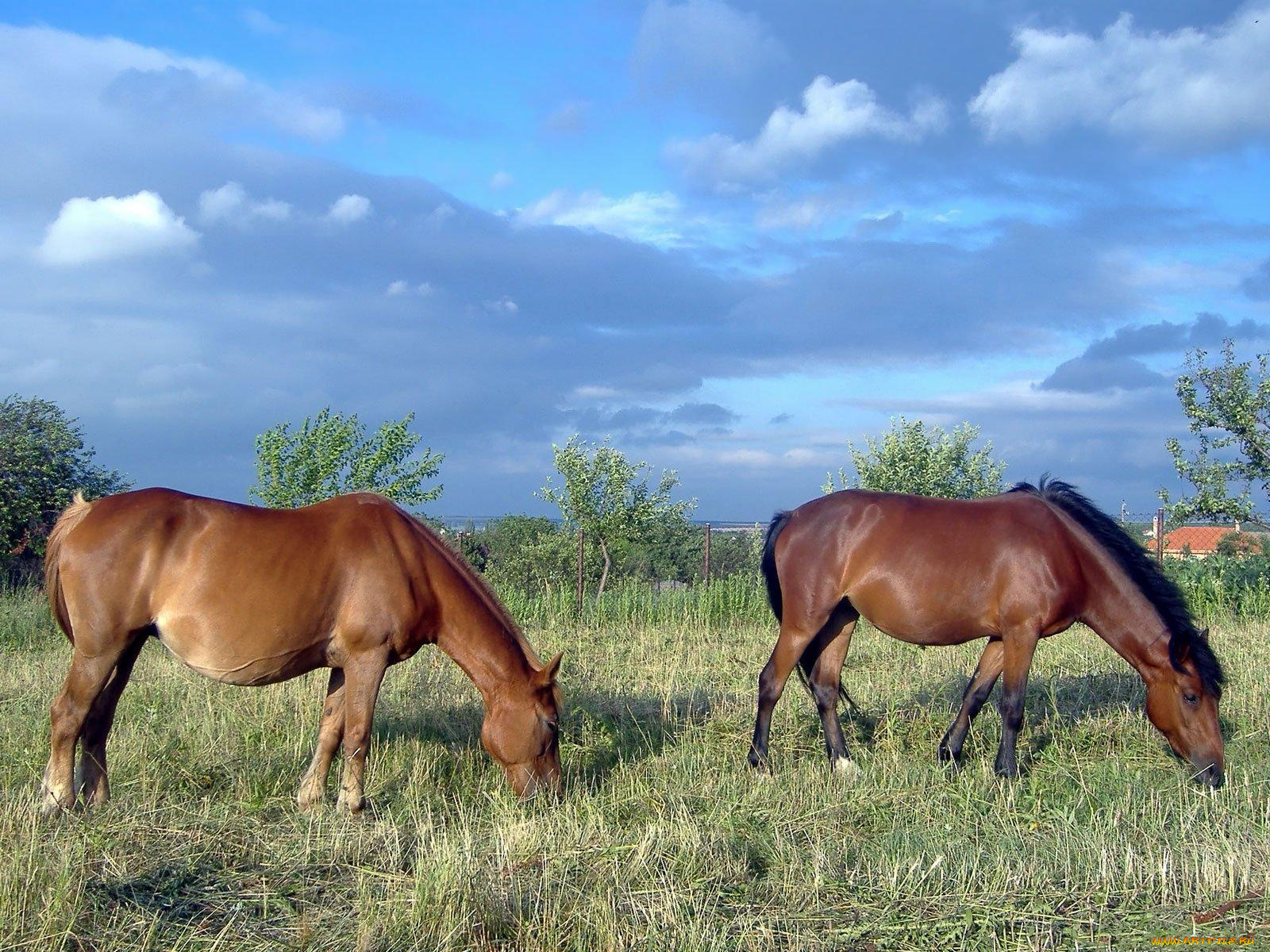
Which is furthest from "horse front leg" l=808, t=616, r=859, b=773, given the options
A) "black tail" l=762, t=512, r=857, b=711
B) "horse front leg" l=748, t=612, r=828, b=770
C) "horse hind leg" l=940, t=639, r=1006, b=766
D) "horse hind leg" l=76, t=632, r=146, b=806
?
"horse hind leg" l=76, t=632, r=146, b=806

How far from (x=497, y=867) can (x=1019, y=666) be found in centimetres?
418

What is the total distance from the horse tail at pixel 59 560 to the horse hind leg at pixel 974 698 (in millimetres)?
5697

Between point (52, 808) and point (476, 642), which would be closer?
point (52, 808)

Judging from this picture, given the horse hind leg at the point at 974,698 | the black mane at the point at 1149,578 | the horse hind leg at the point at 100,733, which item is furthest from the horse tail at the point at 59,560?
the black mane at the point at 1149,578

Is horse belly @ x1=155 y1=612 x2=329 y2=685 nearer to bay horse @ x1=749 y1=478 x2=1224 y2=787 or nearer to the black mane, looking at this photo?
bay horse @ x1=749 y1=478 x2=1224 y2=787

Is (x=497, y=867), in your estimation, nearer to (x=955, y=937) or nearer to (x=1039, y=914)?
(x=955, y=937)

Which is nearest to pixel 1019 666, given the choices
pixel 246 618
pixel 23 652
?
pixel 246 618

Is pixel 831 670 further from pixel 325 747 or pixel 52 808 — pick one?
pixel 52 808

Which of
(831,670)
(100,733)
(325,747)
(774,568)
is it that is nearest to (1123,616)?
(831,670)

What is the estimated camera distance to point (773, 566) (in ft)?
25.6

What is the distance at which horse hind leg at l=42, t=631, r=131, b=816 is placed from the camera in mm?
5191

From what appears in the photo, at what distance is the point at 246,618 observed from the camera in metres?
5.32

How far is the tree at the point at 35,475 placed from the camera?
1448 cm

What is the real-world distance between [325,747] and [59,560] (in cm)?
181
